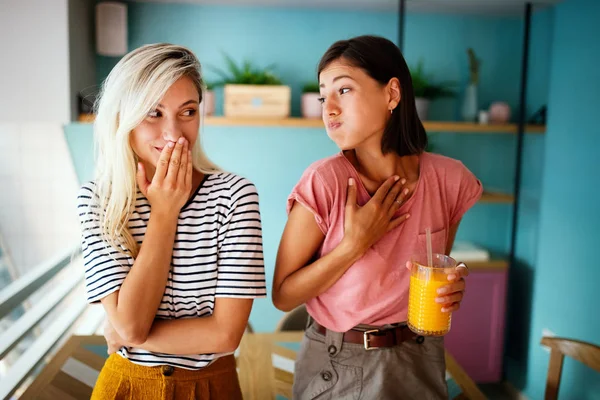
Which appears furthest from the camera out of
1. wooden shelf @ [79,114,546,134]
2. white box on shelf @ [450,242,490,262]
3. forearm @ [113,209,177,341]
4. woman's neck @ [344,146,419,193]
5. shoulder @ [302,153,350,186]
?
white box on shelf @ [450,242,490,262]

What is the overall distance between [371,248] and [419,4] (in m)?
2.24

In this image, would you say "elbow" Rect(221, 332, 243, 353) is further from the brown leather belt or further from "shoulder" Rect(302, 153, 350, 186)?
"shoulder" Rect(302, 153, 350, 186)

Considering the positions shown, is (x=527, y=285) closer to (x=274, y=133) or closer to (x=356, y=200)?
(x=274, y=133)

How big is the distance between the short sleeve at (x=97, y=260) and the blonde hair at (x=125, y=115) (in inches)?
0.6

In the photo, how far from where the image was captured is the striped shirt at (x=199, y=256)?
0.98 meters

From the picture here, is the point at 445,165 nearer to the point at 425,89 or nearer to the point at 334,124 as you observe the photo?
the point at 334,124

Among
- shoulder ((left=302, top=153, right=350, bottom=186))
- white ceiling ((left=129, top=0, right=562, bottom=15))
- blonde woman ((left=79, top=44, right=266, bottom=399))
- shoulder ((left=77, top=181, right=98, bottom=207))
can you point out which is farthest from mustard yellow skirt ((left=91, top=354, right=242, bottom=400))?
white ceiling ((left=129, top=0, right=562, bottom=15))

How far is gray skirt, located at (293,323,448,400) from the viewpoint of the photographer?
107cm

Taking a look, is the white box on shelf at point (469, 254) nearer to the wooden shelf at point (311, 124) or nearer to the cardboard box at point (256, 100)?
the wooden shelf at point (311, 124)

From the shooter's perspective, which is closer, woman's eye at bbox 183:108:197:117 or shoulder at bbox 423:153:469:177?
woman's eye at bbox 183:108:197:117

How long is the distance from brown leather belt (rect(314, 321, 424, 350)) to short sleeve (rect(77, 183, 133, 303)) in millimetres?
483

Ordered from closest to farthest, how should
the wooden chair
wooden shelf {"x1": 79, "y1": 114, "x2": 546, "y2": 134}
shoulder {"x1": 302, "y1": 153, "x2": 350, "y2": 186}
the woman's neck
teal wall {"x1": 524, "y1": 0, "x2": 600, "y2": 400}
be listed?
1. shoulder {"x1": 302, "y1": 153, "x2": 350, "y2": 186}
2. the woman's neck
3. the wooden chair
4. teal wall {"x1": 524, "y1": 0, "x2": 600, "y2": 400}
5. wooden shelf {"x1": 79, "y1": 114, "x2": 546, "y2": 134}

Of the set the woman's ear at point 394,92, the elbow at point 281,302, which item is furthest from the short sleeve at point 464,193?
the elbow at point 281,302

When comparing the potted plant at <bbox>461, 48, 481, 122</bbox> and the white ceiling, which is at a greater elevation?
the white ceiling
